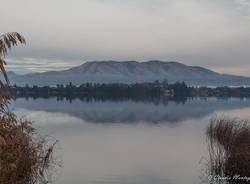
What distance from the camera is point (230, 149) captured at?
66.4 feet

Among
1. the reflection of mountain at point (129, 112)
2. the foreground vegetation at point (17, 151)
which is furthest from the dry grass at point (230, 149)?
the reflection of mountain at point (129, 112)

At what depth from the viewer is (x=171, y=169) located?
1004 inches

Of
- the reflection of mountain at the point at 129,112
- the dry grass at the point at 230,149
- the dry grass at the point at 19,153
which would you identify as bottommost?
the reflection of mountain at the point at 129,112

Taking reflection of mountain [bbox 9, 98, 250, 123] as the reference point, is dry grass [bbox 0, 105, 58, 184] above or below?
above

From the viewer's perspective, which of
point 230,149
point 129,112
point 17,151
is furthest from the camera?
point 129,112

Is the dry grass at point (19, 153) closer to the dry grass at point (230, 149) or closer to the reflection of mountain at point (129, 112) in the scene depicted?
the dry grass at point (230, 149)

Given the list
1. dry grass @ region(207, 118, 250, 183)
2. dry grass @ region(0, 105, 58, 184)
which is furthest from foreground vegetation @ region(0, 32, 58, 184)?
dry grass @ region(207, 118, 250, 183)

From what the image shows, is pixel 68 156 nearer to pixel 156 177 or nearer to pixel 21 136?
pixel 156 177

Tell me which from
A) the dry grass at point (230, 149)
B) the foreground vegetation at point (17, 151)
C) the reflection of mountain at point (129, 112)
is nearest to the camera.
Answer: the foreground vegetation at point (17, 151)

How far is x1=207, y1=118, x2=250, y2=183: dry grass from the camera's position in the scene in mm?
18123

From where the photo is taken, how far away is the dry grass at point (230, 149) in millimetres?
18123

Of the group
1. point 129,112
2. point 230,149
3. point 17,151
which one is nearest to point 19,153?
point 17,151

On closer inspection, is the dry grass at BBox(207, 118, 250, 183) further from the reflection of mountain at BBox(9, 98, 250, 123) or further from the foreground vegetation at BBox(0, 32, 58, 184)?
the reflection of mountain at BBox(9, 98, 250, 123)

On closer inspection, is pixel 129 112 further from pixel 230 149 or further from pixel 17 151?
pixel 17 151
